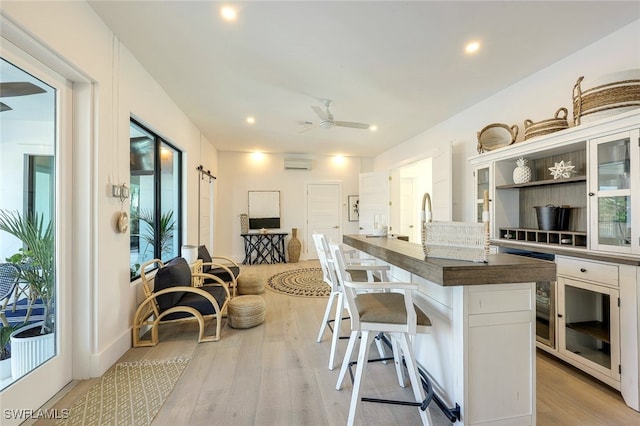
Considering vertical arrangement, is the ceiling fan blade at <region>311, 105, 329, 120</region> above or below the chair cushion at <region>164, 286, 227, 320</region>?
above

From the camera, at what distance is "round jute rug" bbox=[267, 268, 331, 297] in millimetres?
4117

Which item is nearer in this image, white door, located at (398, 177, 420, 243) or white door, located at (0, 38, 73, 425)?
white door, located at (0, 38, 73, 425)

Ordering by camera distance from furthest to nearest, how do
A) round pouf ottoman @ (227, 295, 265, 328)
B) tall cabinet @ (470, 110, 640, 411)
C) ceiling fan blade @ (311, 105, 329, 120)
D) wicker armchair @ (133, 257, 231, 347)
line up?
ceiling fan blade @ (311, 105, 329, 120), round pouf ottoman @ (227, 295, 265, 328), wicker armchair @ (133, 257, 231, 347), tall cabinet @ (470, 110, 640, 411)

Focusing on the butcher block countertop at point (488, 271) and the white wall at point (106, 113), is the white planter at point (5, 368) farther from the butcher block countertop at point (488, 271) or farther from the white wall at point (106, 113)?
the butcher block countertop at point (488, 271)

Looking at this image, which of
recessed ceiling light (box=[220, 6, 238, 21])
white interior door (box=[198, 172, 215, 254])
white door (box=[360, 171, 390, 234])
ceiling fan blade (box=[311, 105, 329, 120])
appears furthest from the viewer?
white door (box=[360, 171, 390, 234])

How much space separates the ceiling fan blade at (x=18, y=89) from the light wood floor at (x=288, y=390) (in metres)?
1.94

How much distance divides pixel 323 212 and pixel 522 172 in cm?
473

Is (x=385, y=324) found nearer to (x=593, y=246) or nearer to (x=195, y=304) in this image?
(x=593, y=246)

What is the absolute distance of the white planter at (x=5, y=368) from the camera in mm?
1496

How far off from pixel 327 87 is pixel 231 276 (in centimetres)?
274

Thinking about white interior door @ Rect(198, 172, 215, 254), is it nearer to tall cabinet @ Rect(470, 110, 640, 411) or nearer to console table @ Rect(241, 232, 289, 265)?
console table @ Rect(241, 232, 289, 265)

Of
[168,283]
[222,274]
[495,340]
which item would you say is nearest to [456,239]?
[495,340]

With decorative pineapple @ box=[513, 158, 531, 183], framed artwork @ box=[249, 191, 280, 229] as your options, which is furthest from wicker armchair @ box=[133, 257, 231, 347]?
framed artwork @ box=[249, 191, 280, 229]

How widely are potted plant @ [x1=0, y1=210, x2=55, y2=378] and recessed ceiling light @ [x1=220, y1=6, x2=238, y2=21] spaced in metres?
1.92
